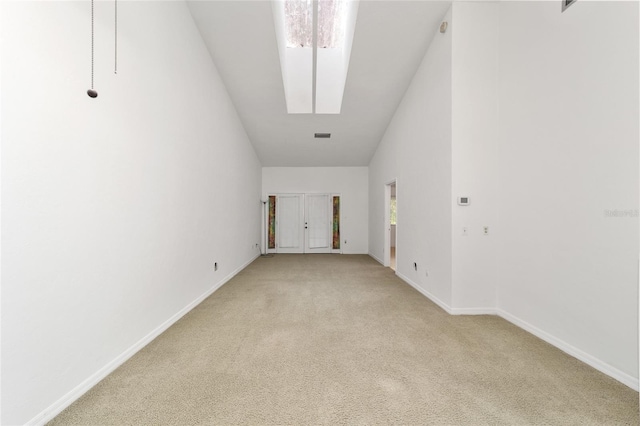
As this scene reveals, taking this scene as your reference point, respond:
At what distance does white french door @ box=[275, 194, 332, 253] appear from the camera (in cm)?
860

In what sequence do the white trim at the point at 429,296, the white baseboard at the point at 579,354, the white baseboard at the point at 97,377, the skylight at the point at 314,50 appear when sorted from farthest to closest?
the skylight at the point at 314,50 < the white trim at the point at 429,296 < the white baseboard at the point at 579,354 < the white baseboard at the point at 97,377

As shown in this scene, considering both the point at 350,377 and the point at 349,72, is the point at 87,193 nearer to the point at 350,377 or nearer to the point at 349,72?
the point at 350,377

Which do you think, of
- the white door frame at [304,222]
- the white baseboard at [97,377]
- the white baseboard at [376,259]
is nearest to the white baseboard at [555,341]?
the white baseboard at [376,259]

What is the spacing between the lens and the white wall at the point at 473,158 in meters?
3.19

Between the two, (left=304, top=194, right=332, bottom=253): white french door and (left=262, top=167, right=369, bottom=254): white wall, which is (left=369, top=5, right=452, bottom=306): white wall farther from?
(left=304, top=194, right=332, bottom=253): white french door

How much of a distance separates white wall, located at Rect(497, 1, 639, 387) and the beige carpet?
1.10 feet

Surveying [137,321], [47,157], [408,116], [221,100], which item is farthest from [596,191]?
[221,100]

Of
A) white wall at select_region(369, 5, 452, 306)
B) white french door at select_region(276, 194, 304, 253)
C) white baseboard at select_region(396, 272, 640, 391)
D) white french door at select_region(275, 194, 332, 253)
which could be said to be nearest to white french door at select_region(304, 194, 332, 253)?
white french door at select_region(275, 194, 332, 253)

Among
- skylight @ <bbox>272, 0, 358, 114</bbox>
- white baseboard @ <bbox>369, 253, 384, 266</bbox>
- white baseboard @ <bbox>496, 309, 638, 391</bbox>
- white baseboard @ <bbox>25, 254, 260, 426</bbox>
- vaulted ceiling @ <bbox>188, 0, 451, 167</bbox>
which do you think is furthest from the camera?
white baseboard @ <bbox>369, 253, 384, 266</bbox>

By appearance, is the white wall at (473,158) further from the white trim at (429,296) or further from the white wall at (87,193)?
the white wall at (87,193)

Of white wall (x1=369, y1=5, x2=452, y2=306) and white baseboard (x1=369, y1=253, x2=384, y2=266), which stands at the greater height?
white wall (x1=369, y1=5, x2=452, y2=306)

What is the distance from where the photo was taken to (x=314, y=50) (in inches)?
175

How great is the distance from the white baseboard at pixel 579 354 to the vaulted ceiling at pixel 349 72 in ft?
11.7

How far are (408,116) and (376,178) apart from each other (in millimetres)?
2635
